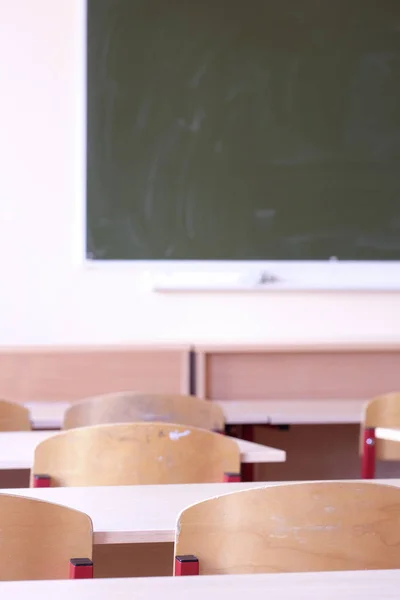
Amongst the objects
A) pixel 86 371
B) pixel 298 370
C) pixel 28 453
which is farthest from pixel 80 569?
pixel 298 370

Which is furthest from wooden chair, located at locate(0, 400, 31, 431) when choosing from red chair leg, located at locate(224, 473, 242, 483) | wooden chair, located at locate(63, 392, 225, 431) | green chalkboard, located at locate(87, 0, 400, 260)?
green chalkboard, located at locate(87, 0, 400, 260)

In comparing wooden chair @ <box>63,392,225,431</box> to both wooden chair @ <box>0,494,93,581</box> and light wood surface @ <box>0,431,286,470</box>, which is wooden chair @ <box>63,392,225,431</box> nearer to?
light wood surface @ <box>0,431,286,470</box>

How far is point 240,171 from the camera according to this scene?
179 inches

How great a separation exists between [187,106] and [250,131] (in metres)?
0.35

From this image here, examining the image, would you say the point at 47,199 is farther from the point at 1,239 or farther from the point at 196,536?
the point at 196,536

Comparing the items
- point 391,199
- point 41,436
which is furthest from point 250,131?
point 41,436

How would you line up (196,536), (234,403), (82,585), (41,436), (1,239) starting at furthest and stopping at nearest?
(1,239), (234,403), (41,436), (196,536), (82,585)

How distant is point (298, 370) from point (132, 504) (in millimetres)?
2772

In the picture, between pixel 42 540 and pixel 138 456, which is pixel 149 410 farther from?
pixel 42 540

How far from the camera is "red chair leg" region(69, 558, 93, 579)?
4.47 ft

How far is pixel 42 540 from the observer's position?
139 centimetres

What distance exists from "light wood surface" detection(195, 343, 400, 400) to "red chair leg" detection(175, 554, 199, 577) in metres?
3.01

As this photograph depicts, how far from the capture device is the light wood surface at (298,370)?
14.5 feet

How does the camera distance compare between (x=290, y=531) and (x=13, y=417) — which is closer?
(x=290, y=531)
